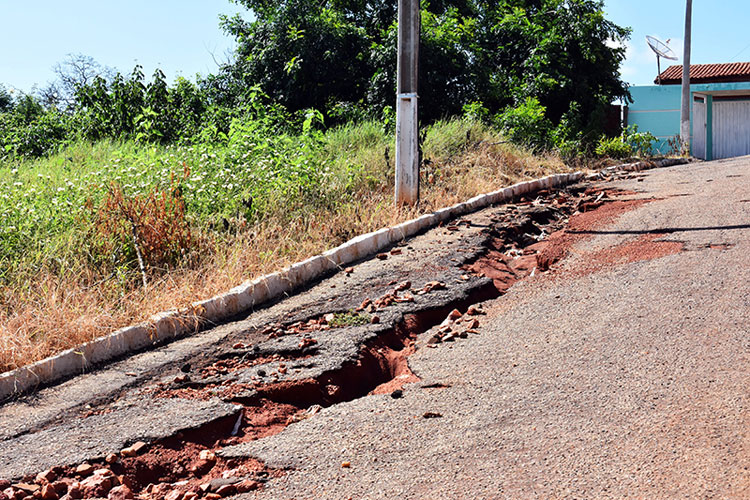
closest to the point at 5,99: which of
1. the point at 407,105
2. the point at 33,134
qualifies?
the point at 33,134

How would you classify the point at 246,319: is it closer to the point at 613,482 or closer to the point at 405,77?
the point at 613,482

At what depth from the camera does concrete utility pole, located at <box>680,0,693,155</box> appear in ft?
62.4

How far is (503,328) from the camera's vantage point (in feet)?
15.9

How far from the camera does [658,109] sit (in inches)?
846

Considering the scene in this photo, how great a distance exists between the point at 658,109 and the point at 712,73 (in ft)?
15.2

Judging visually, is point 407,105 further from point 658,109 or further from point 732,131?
point 732,131

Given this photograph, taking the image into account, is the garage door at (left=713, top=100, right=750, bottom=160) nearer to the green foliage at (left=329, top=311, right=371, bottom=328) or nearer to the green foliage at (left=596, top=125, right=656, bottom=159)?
the green foliage at (left=596, top=125, right=656, bottom=159)

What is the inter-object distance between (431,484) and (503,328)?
2.05m

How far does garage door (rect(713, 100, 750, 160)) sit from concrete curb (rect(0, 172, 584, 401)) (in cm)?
1750

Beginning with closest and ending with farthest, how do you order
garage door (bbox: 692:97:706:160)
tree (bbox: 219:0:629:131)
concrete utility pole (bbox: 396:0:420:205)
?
concrete utility pole (bbox: 396:0:420:205) < tree (bbox: 219:0:629:131) < garage door (bbox: 692:97:706:160)

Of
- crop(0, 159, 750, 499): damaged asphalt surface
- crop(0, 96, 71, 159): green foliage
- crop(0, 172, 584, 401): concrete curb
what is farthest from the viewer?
crop(0, 96, 71, 159): green foliage

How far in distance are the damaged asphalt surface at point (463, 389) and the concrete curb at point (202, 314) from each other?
0.14 metres

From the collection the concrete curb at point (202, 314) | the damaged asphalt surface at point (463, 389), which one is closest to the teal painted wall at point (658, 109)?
the concrete curb at point (202, 314)

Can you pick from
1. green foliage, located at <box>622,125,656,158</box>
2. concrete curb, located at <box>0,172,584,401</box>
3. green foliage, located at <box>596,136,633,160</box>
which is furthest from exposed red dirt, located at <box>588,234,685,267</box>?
green foliage, located at <box>622,125,656,158</box>
